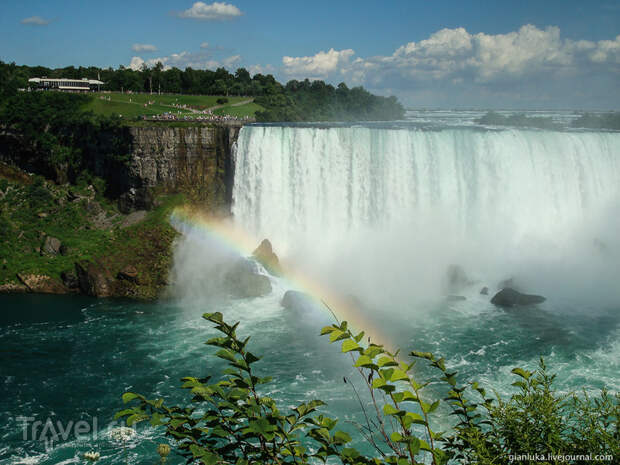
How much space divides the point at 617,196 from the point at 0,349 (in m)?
30.1

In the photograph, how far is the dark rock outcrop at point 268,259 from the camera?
24.0 metres

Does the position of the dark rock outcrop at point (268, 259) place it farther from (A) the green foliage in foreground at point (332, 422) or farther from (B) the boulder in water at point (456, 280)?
(A) the green foliage in foreground at point (332, 422)

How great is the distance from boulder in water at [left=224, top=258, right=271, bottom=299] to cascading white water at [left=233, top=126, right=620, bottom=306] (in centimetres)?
368

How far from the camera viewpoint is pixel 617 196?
2917 centimetres

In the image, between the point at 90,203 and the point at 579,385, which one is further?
the point at 90,203

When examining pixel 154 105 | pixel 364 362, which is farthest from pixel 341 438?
pixel 154 105

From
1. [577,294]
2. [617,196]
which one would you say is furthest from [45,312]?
[617,196]

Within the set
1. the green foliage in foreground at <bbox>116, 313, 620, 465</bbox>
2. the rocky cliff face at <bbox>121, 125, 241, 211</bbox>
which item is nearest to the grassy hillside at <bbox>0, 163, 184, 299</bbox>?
the rocky cliff face at <bbox>121, 125, 241, 211</bbox>

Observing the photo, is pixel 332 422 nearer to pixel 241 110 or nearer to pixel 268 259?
pixel 268 259

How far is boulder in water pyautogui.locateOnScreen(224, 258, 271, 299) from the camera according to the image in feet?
73.3

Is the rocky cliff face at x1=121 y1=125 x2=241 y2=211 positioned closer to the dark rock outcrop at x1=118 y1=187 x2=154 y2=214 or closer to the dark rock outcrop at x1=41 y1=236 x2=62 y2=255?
the dark rock outcrop at x1=118 y1=187 x2=154 y2=214

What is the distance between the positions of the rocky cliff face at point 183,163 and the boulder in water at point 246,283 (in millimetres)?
6568

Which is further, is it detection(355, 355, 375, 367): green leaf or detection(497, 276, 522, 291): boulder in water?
detection(497, 276, 522, 291): boulder in water

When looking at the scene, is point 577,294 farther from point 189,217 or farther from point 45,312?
point 45,312
